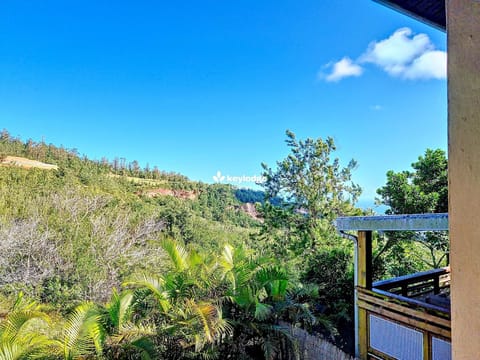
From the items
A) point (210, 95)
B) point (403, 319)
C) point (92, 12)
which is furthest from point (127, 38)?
point (403, 319)

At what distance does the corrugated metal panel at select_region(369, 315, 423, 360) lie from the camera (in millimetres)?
4305

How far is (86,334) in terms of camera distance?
15.6 feet

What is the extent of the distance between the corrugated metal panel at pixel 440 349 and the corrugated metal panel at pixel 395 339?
18cm

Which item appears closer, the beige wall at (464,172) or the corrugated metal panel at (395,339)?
the beige wall at (464,172)

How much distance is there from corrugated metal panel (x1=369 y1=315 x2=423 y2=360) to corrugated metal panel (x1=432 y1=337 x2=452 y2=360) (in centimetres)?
18

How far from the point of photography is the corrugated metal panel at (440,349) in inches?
154

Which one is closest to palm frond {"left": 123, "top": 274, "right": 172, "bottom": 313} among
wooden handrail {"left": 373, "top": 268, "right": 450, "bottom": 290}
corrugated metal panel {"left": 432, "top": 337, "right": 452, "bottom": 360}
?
wooden handrail {"left": 373, "top": 268, "right": 450, "bottom": 290}

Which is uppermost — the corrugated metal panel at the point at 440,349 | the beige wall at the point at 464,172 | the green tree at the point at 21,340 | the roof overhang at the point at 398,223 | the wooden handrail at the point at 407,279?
the beige wall at the point at 464,172

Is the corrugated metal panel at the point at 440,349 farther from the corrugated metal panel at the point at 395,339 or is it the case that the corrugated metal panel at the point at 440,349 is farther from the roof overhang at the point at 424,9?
the roof overhang at the point at 424,9

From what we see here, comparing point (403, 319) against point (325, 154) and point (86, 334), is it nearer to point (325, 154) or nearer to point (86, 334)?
point (86, 334)

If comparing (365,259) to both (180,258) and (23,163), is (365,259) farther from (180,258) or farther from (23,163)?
(23,163)

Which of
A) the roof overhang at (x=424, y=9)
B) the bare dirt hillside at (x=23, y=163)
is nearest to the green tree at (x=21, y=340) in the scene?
the roof overhang at (x=424, y=9)

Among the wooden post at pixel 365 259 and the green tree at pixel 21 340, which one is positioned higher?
the wooden post at pixel 365 259

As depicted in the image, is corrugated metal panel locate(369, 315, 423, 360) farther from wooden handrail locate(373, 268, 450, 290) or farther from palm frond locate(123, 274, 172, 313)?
palm frond locate(123, 274, 172, 313)
